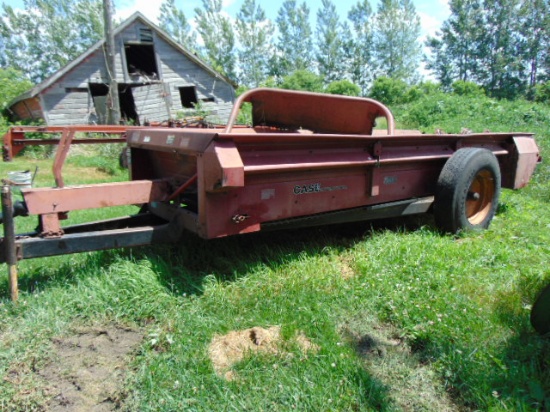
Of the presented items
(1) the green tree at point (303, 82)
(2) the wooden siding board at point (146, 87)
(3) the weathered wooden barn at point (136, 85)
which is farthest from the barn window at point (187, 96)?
(1) the green tree at point (303, 82)

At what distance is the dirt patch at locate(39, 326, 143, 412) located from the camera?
211 cm

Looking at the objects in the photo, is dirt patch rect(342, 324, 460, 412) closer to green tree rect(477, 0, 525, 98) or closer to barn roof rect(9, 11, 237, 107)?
barn roof rect(9, 11, 237, 107)

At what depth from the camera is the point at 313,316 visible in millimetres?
2785

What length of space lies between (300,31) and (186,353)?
6135 centimetres

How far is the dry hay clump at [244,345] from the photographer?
2.40 m

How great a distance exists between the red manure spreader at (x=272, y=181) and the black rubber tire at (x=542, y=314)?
1656 mm

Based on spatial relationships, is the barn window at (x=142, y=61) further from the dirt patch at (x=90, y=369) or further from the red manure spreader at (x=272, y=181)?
the dirt patch at (x=90, y=369)

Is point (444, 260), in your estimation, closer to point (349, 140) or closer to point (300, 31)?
point (349, 140)

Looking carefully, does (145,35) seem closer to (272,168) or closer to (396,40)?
(272,168)

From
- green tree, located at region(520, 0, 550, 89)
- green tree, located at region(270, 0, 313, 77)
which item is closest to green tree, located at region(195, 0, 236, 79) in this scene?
green tree, located at region(270, 0, 313, 77)

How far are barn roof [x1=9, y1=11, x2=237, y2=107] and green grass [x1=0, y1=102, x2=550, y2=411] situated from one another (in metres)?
13.8

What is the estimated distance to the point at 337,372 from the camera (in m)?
2.28

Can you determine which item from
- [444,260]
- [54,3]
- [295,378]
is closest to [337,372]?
[295,378]

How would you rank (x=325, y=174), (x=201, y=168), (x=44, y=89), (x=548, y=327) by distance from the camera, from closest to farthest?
(x=548, y=327) < (x=201, y=168) < (x=325, y=174) < (x=44, y=89)
